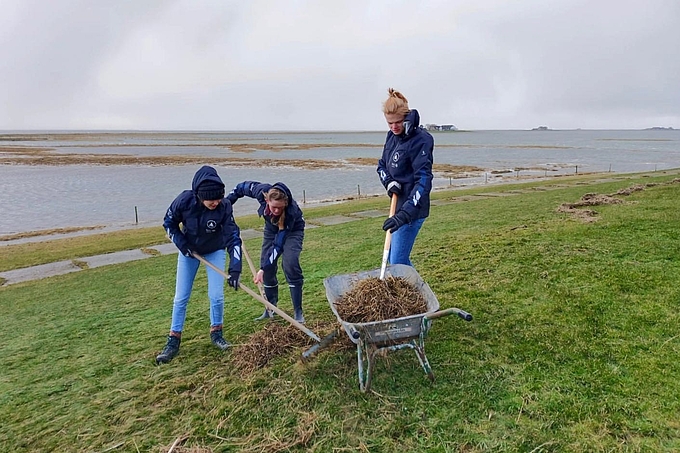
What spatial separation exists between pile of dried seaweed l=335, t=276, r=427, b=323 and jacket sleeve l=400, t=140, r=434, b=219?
1.85 feet

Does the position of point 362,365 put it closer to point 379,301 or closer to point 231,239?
point 379,301

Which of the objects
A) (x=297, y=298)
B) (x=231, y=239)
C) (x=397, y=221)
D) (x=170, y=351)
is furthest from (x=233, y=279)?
(x=397, y=221)

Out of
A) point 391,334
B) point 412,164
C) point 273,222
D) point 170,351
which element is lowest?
point 170,351

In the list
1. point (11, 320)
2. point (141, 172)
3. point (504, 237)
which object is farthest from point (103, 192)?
point (504, 237)

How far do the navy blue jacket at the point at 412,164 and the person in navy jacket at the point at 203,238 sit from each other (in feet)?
4.74

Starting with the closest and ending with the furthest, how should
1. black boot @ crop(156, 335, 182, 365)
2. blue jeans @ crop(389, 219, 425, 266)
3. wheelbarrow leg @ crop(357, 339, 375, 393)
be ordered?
wheelbarrow leg @ crop(357, 339, 375, 393) → black boot @ crop(156, 335, 182, 365) → blue jeans @ crop(389, 219, 425, 266)

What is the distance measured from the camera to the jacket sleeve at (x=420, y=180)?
11.9ft

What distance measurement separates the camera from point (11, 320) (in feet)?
19.6

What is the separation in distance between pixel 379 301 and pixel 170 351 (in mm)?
1894

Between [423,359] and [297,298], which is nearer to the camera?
[423,359]

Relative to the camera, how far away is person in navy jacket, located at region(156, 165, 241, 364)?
3686mm

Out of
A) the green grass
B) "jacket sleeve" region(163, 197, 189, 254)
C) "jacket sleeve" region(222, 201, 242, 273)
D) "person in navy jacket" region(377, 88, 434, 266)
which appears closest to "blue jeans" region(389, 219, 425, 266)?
"person in navy jacket" region(377, 88, 434, 266)

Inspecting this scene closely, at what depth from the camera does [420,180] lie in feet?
12.2

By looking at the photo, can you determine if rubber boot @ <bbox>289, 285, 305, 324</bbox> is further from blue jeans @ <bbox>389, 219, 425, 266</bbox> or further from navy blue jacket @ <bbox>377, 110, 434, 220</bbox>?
navy blue jacket @ <bbox>377, 110, 434, 220</bbox>
